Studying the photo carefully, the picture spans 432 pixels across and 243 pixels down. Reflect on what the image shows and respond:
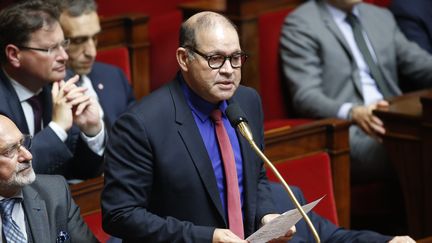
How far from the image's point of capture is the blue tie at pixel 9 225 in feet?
3.43

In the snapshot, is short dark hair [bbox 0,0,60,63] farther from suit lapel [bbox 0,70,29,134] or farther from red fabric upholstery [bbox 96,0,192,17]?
red fabric upholstery [bbox 96,0,192,17]

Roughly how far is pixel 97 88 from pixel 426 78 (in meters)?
0.70

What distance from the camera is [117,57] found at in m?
1.79

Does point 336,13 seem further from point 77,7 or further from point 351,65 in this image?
point 77,7

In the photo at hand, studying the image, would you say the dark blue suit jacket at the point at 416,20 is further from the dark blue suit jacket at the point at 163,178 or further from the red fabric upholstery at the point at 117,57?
the dark blue suit jacket at the point at 163,178

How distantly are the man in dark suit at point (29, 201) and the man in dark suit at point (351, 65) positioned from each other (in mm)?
735

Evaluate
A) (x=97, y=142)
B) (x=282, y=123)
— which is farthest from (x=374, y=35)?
(x=97, y=142)

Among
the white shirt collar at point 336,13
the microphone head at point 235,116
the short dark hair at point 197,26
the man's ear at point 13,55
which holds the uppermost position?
the short dark hair at point 197,26

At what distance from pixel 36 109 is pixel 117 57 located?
1.36 ft

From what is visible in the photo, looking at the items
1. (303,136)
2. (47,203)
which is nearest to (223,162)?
(47,203)

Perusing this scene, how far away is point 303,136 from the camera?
59.0 inches

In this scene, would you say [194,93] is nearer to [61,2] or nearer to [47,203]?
[47,203]

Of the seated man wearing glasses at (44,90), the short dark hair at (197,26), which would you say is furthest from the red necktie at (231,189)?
the seated man wearing glasses at (44,90)

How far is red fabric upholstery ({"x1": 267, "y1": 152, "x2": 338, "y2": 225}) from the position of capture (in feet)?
4.73
